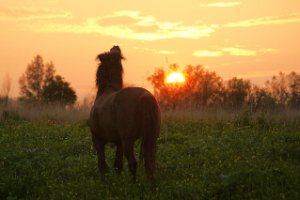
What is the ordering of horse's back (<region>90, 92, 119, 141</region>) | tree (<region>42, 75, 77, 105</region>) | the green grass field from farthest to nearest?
1. tree (<region>42, 75, 77, 105</region>)
2. horse's back (<region>90, 92, 119, 141</region>)
3. the green grass field

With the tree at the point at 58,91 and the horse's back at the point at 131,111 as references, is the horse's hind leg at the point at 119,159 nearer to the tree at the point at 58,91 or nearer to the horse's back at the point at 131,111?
the horse's back at the point at 131,111

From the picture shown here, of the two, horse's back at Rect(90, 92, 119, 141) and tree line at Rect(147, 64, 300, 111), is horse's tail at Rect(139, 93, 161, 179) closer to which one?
horse's back at Rect(90, 92, 119, 141)

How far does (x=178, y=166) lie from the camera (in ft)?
39.8

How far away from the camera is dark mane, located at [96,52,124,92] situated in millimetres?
11945

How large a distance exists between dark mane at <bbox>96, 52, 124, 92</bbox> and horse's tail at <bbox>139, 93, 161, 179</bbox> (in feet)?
7.05

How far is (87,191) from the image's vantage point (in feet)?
34.3

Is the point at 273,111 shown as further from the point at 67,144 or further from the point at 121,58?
the point at 121,58

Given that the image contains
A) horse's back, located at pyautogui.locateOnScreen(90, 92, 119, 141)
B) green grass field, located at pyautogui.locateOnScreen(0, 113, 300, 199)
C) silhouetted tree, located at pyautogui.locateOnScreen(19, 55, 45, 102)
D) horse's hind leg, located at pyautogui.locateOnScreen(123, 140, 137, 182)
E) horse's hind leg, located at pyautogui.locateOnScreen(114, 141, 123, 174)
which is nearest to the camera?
green grass field, located at pyautogui.locateOnScreen(0, 113, 300, 199)

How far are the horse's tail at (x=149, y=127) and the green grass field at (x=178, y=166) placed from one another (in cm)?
50

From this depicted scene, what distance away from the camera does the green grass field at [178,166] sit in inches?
372

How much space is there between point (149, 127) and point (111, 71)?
103 inches

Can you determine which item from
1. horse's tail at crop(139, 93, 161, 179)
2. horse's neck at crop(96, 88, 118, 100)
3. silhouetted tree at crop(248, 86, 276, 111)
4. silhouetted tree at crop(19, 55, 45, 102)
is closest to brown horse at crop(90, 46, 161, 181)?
horse's tail at crop(139, 93, 161, 179)

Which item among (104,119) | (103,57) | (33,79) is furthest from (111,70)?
(33,79)

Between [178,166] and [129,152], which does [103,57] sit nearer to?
[129,152]
